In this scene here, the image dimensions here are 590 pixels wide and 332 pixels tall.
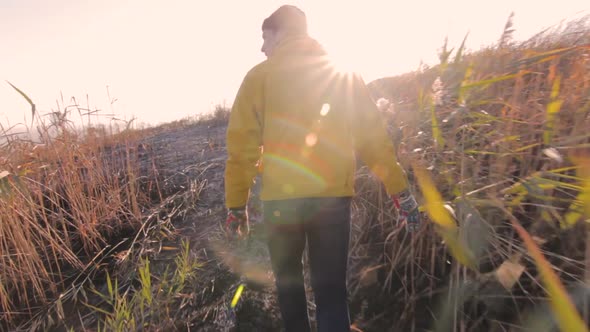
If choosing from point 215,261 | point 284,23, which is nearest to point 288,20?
point 284,23

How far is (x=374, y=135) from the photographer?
1346mm

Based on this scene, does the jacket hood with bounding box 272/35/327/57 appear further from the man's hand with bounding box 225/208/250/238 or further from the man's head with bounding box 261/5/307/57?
the man's hand with bounding box 225/208/250/238

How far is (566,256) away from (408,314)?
75 cm

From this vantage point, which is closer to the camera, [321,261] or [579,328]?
[579,328]

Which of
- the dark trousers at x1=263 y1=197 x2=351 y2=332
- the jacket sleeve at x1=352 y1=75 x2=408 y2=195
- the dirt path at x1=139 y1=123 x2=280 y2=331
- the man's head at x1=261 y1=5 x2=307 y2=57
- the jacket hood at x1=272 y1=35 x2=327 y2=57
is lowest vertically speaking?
the dirt path at x1=139 y1=123 x2=280 y2=331

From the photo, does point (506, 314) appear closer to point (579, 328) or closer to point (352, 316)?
point (352, 316)

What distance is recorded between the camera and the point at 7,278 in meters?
1.93

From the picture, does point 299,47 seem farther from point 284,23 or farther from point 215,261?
point 215,261

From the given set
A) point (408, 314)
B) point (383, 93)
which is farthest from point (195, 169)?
point (408, 314)

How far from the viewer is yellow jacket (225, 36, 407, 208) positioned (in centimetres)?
121

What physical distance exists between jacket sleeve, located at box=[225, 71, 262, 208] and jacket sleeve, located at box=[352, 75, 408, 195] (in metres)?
0.45

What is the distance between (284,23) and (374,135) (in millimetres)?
632

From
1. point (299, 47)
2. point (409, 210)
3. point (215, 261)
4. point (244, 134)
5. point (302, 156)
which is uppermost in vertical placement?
point (299, 47)

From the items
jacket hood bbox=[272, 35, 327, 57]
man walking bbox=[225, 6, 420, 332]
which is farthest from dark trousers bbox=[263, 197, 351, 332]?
jacket hood bbox=[272, 35, 327, 57]
